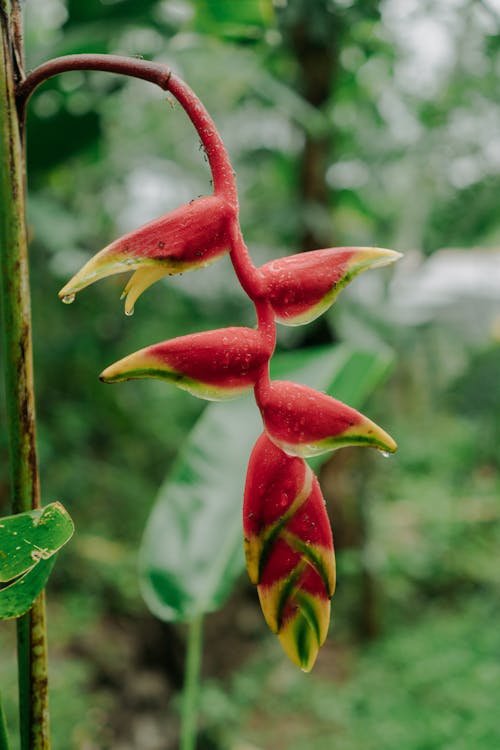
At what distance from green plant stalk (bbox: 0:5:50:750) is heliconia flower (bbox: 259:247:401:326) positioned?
0.34 feet

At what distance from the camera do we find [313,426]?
0.75 ft

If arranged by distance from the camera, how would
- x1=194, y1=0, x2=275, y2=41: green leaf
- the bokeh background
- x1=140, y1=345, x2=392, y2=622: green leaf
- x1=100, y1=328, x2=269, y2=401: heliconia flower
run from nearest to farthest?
x1=100, y1=328, x2=269, y2=401: heliconia flower < x1=140, y1=345, x2=392, y2=622: green leaf < x1=194, y1=0, x2=275, y2=41: green leaf < the bokeh background

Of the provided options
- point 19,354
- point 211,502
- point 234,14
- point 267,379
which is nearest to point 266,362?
point 267,379

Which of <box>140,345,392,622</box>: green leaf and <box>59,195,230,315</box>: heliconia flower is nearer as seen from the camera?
<box>59,195,230,315</box>: heliconia flower

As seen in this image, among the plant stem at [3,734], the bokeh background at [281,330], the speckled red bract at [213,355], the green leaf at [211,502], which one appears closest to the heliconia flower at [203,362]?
the speckled red bract at [213,355]

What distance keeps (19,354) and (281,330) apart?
1.49 m

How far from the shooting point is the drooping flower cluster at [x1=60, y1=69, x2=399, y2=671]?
0.75 ft

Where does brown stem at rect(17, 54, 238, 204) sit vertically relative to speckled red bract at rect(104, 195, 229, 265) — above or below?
above

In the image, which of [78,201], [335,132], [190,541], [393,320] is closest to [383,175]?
[335,132]

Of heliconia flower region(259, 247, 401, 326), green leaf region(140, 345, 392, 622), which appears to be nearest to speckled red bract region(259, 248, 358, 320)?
heliconia flower region(259, 247, 401, 326)

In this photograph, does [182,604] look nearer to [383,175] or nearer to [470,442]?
[383,175]

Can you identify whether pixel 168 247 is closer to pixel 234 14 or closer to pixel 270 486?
pixel 270 486

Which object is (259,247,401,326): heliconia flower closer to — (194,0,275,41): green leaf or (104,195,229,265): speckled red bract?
(104,195,229,265): speckled red bract

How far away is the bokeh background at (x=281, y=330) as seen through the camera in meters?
1.63
